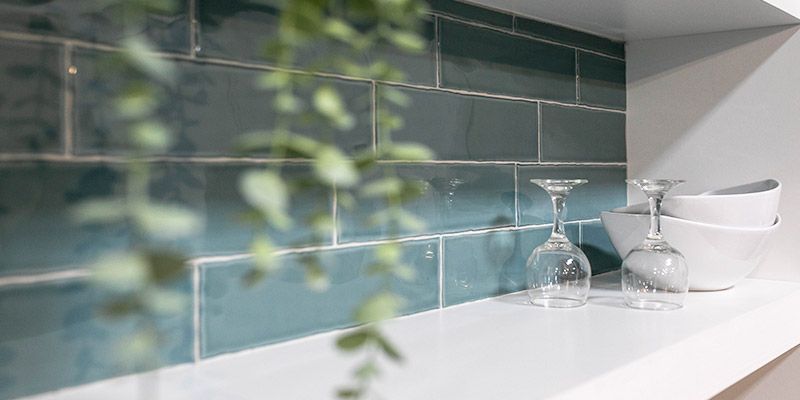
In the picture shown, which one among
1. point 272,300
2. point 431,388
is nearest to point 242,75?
point 272,300

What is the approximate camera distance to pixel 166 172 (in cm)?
74

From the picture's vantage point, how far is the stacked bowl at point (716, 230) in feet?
3.72

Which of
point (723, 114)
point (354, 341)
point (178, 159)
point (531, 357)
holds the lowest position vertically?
point (531, 357)

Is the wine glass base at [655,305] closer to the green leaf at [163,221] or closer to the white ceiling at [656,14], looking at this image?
the white ceiling at [656,14]

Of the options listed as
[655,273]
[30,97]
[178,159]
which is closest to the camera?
[30,97]

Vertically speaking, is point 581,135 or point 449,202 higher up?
point 581,135

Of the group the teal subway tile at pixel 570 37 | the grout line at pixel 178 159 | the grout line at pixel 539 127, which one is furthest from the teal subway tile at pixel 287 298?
the teal subway tile at pixel 570 37

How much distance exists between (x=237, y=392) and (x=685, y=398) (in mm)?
486

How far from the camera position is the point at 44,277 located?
652mm

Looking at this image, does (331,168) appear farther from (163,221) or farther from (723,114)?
(723,114)

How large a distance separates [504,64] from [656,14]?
0.27 meters

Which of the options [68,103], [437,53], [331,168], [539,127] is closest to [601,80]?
[539,127]

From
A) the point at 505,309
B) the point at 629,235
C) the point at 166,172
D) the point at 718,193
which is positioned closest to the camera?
the point at 166,172

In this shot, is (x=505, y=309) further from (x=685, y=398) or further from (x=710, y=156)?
(x=710, y=156)
